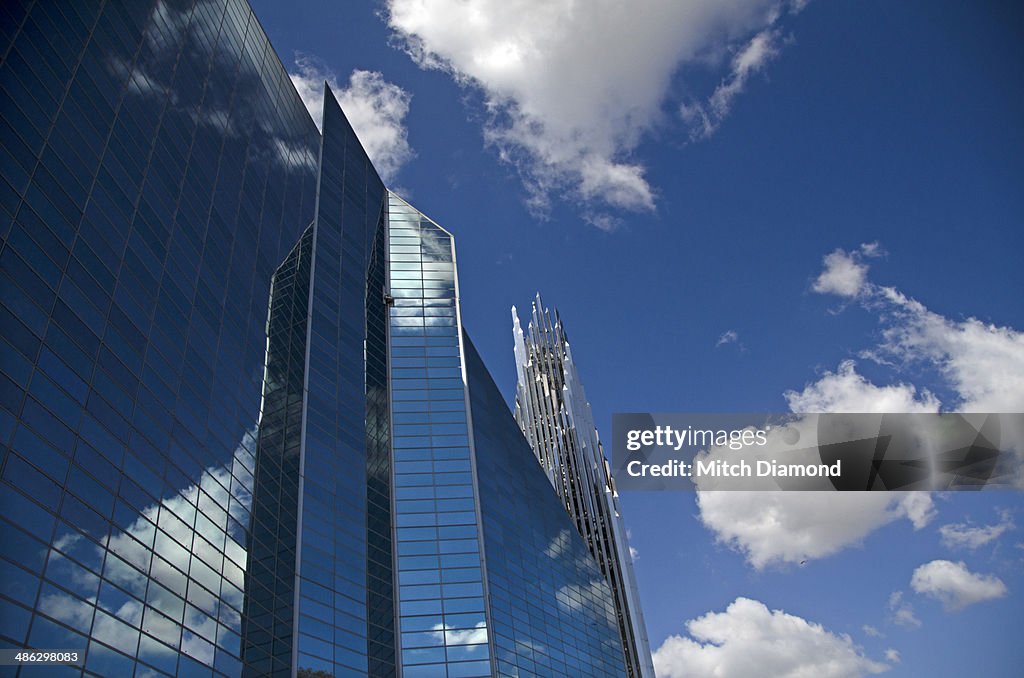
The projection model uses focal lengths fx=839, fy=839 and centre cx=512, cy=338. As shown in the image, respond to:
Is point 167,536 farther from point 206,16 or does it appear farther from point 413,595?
point 206,16

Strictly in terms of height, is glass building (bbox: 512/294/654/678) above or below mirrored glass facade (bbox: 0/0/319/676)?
above

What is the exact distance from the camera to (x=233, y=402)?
57156 mm

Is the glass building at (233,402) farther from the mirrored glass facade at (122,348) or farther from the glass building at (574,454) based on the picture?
the glass building at (574,454)

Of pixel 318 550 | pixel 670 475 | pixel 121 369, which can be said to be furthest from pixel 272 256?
pixel 670 475

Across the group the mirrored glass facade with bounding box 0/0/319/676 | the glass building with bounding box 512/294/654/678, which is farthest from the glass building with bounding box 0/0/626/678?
the glass building with bounding box 512/294/654/678

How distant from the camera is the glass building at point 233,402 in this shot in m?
37.3

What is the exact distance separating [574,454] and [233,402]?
8929 cm

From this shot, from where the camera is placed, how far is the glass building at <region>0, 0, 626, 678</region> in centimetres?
3728

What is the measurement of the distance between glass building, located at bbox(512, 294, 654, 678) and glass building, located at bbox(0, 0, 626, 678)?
2298cm

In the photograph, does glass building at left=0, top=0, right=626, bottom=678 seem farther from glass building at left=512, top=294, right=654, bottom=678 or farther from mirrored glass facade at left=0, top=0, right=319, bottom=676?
glass building at left=512, top=294, right=654, bottom=678

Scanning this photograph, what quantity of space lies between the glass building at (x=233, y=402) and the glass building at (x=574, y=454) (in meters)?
23.0

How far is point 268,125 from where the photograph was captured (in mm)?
80875

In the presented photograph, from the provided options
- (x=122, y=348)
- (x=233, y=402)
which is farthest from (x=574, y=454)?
(x=122, y=348)

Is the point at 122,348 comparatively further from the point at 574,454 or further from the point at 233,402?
the point at 574,454
